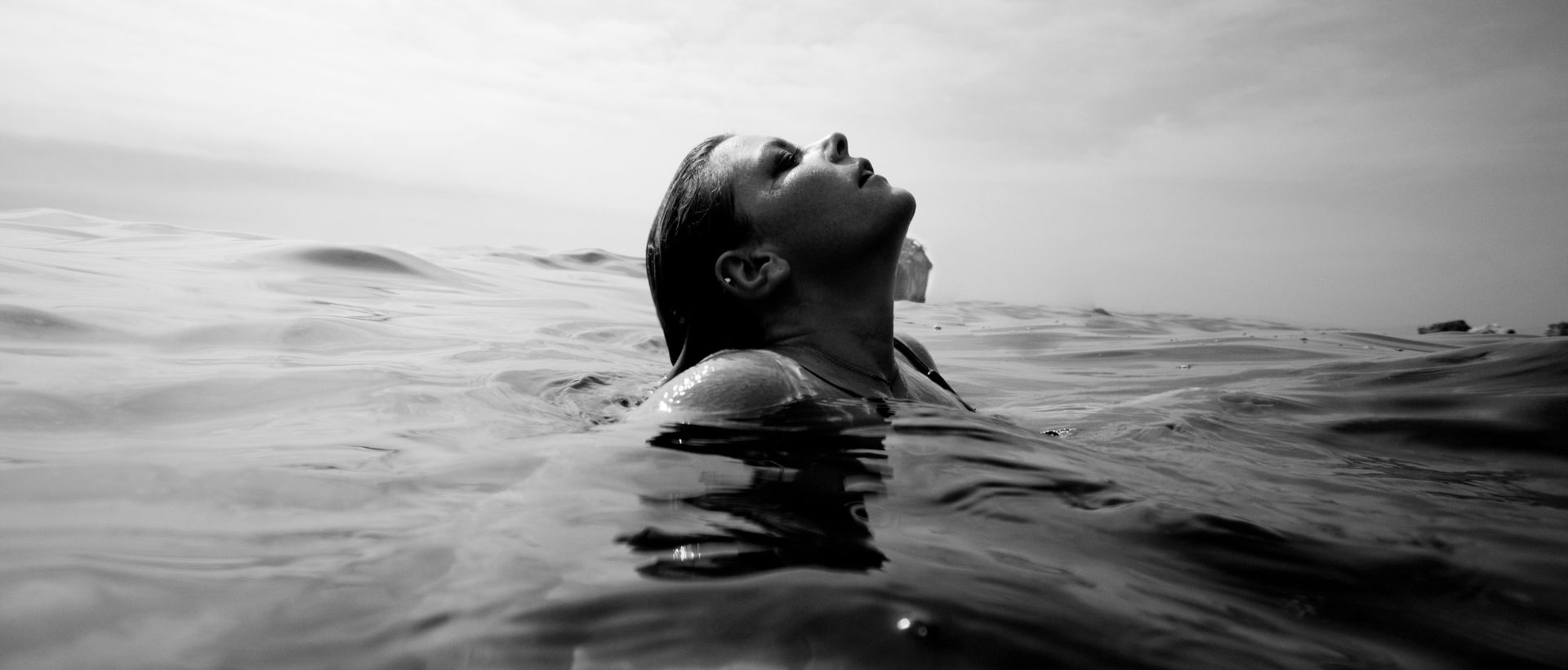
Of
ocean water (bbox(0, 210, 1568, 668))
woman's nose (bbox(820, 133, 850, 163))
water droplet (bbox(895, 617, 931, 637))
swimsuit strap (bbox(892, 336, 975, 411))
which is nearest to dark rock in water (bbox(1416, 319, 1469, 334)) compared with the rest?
ocean water (bbox(0, 210, 1568, 668))

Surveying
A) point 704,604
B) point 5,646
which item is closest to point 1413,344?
point 704,604

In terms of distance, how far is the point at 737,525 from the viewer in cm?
173

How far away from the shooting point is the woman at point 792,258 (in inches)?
141

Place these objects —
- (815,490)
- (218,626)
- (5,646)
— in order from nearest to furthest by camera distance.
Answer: (5,646), (218,626), (815,490)

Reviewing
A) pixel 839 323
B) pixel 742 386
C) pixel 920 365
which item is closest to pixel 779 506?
pixel 742 386

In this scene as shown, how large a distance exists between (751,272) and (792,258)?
17 centimetres

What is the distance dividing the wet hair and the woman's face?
86 millimetres

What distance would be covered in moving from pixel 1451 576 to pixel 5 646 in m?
2.21

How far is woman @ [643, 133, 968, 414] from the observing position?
359cm

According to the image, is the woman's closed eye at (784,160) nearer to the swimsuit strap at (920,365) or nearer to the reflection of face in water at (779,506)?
the swimsuit strap at (920,365)

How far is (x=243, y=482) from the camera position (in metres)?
2.12

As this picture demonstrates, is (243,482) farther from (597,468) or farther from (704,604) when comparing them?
(704,604)

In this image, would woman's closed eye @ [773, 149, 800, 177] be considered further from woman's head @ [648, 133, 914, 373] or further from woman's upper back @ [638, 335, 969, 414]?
woman's upper back @ [638, 335, 969, 414]

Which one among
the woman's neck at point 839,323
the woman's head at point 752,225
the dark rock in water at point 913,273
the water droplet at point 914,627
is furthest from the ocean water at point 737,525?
the dark rock in water at point 913,273
